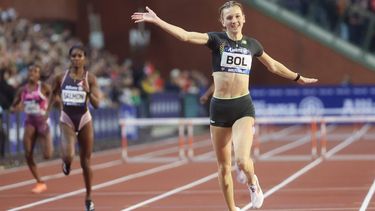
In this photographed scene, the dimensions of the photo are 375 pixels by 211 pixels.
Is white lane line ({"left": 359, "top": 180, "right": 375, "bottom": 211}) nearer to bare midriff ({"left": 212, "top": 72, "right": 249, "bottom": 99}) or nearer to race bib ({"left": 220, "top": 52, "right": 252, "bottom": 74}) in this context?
bare midriff ({"left": 212, "top": 72, "right": 249, "bottom": 99})

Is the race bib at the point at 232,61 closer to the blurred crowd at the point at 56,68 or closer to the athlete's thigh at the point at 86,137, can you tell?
the athlete's thigh at the point at 86,137

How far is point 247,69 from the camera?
9.98 metres

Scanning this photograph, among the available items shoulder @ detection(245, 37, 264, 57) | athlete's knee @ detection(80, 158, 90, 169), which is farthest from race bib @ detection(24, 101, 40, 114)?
shoulder @ detection(245, 37, 264, 57)

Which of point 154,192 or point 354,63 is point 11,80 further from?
point 354,63

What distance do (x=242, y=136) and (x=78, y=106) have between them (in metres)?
3.19

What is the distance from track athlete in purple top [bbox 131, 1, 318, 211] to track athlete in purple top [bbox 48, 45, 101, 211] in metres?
2.48

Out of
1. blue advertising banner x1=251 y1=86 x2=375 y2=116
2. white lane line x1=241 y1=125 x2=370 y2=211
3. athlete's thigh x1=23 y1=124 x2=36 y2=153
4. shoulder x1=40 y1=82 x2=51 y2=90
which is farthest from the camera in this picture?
blue advertising banner x1=251 y1=86 x2=375 y2=116

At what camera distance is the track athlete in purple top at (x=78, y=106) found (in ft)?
39.8

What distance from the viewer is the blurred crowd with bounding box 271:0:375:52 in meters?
36.3

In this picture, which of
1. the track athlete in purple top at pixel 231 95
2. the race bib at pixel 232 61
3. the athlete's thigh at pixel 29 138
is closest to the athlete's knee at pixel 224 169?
the track athlete in purple top at pixel 231 95

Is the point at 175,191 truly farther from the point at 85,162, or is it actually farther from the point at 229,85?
the point at 229,85

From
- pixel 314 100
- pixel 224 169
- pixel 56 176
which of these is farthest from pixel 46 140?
pixel 314 100

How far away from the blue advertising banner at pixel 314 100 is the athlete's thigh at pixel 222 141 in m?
24.0

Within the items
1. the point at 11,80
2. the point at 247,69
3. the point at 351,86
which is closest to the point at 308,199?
the point at 247,69
